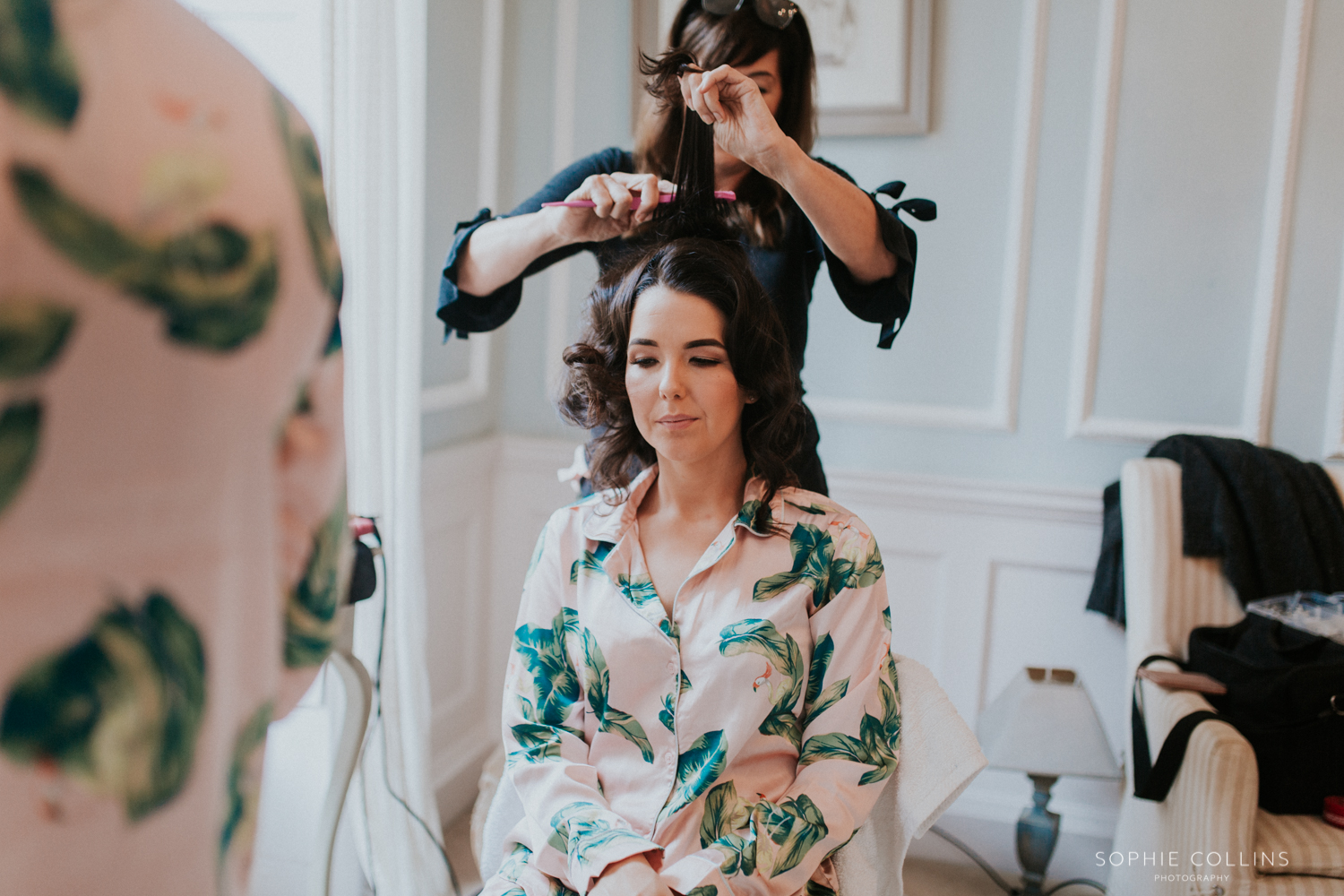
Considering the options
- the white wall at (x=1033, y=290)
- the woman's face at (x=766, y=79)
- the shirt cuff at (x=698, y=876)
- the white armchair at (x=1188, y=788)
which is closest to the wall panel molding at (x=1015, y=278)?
the white wall at (x=1033, y=290)

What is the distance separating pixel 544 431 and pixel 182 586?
7.48 feet

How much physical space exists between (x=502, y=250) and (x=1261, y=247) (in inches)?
69.3

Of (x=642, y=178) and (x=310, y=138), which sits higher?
(x=642, y=178)

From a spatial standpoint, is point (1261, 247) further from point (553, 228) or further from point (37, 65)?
point (37, 65)

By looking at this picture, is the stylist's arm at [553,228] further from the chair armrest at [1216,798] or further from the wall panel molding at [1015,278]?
the chair armrest at [1216,798]

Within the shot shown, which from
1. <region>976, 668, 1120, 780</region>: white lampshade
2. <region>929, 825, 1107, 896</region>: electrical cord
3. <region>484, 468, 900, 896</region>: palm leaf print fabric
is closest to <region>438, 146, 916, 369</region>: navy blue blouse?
<region>484, 468, 900, 896</region>: palm leaf print fabric

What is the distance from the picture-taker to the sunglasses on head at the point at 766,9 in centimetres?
136

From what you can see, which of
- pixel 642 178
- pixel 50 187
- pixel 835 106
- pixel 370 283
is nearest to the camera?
pixel 50 187

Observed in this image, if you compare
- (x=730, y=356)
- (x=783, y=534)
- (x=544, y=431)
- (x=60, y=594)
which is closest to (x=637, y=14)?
(x=544, y=431)

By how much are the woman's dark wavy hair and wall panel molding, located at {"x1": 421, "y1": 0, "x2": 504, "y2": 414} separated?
3.54 ft

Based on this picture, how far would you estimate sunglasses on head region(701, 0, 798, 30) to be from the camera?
136 centimetres

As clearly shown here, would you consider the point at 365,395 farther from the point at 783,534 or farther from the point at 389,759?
the point at 783,534

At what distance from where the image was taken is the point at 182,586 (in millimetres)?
396

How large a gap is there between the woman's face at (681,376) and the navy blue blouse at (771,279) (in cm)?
→ 23
